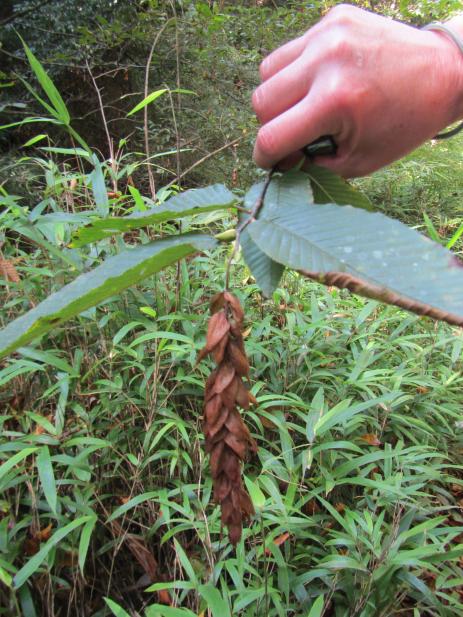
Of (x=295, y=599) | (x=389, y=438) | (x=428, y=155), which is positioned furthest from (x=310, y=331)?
(x=428, y=155)

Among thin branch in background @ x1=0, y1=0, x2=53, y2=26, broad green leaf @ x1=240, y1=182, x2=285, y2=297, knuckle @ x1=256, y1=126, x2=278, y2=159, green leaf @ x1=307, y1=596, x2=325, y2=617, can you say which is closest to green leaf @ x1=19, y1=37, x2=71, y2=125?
knuckle @ x1=256, y1=126, x2=278, y2=159

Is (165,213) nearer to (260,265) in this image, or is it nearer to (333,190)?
(260,265)

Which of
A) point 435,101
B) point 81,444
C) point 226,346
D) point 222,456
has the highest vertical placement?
point 435,101

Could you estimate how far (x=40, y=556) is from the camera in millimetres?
889

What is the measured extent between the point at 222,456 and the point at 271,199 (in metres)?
0.27

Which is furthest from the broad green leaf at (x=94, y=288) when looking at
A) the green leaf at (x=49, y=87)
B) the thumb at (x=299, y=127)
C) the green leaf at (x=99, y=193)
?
the green leaf at (x=99, y=193)

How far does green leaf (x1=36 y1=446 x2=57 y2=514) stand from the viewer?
36.7 inches

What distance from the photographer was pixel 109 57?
3.37 metres

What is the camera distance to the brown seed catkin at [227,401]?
42cm

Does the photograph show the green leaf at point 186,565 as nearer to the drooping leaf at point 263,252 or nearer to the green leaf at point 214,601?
the green leaf at point 214,601

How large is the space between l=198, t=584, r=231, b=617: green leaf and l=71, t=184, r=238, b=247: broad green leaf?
694mm

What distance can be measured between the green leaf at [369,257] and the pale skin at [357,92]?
0.53ft

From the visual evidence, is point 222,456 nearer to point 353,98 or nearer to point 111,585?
point 353,98

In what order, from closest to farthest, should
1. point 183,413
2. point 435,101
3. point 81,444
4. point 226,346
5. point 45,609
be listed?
point 226,346 < point 435,101 < point 45,609 < point 81,444 < point 183,413
